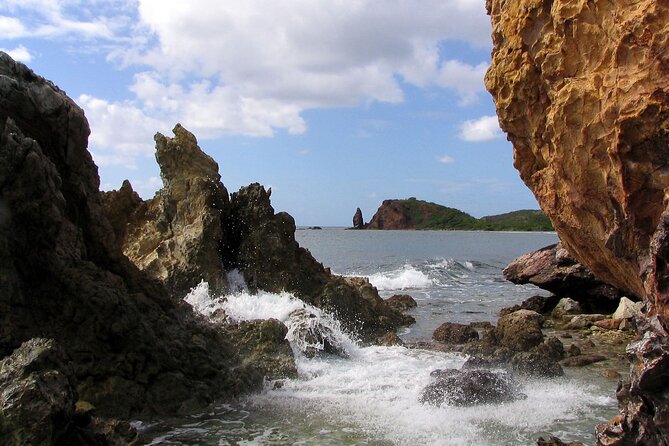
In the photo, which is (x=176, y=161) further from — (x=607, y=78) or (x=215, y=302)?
(x=607, y=78)

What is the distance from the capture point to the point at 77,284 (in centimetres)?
930

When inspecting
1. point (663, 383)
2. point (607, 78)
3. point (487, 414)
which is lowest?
point (487, 414)

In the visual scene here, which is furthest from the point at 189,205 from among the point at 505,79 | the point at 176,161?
the point at 505,79

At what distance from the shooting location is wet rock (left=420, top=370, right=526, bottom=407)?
34.3ft

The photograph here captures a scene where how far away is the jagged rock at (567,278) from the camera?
68.4ft

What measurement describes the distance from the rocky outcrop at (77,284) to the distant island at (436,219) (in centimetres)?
15170

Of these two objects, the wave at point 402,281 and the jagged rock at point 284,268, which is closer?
the jagged rock at point 284,268

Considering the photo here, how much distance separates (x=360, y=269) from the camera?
153ft

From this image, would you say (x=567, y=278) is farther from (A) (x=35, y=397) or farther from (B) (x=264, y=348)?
(A) (x=35, y=397)

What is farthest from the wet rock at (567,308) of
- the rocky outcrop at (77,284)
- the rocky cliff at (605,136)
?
the rocky outcrop at (77,284)

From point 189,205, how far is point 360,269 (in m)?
28.0

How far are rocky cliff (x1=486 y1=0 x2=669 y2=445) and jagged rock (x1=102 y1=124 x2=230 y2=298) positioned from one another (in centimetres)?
971

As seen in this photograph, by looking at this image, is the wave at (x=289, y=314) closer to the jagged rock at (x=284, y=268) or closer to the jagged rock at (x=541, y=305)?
the jagged rock at (x=284, y=268)

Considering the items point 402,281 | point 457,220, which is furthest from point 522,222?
point 402,281
